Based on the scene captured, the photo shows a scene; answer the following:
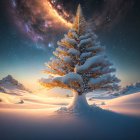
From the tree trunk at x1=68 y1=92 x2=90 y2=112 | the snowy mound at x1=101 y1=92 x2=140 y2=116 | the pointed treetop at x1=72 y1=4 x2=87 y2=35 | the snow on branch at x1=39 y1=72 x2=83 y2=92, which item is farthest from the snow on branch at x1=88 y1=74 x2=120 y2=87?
the pointed treetop at x1=72 y1=4 x2=87 y2=35

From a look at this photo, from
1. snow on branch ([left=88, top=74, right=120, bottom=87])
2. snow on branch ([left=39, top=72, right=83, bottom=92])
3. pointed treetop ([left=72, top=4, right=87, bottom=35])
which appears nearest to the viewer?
snow on branch ([left=39, top=72, right=83, bottom=92])

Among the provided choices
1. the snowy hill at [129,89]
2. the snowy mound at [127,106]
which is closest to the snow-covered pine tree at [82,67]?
the snowy mound at [127,106]

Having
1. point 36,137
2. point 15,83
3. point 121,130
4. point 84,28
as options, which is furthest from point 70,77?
point 15,83

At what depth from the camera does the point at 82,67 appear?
4.26 metres

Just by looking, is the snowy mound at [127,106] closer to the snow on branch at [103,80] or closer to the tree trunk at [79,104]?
the snow on branch at [103,80]

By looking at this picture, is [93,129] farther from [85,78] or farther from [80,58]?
[80,58]

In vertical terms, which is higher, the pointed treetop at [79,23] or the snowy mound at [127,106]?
the pointed treetop at [79,23]

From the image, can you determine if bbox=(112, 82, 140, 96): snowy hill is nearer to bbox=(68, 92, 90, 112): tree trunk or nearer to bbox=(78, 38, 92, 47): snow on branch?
bbox=(68, 92, 90, 112): tree trunk

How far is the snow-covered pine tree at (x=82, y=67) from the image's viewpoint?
4277 millimetres

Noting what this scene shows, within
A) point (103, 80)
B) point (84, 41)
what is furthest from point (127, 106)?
point (84, 41)

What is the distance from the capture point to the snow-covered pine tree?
428 centimetres

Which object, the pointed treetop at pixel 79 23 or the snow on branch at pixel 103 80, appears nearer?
the snow on branch at pixel 103 80

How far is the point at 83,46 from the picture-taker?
5.37 meters

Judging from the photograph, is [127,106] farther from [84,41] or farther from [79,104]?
[84,41]
